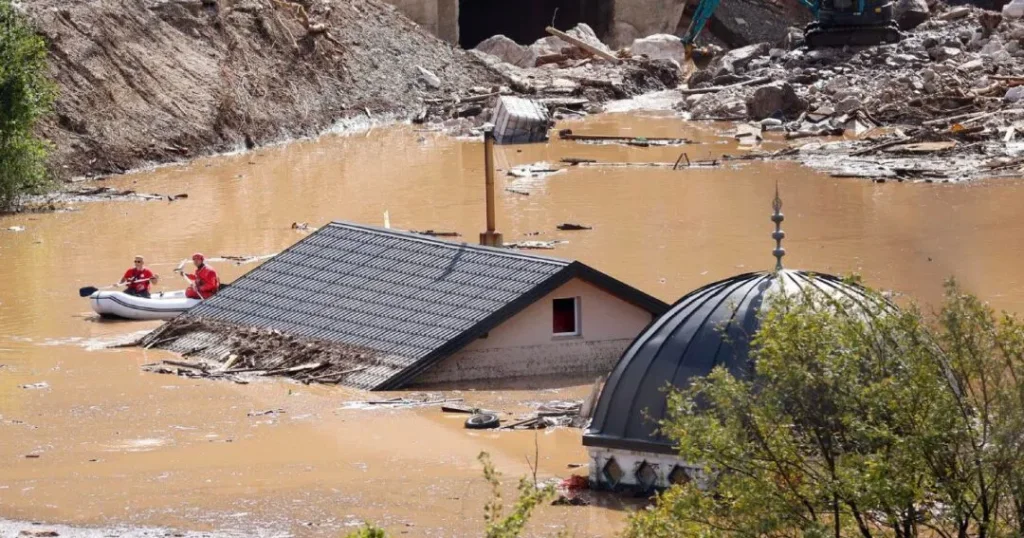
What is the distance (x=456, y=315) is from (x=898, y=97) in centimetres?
2977

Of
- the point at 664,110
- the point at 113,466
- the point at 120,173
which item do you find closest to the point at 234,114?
the point at 120,173

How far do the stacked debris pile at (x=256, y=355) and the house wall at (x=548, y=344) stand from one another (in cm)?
98

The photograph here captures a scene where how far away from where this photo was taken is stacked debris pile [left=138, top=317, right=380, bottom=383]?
18.8 m

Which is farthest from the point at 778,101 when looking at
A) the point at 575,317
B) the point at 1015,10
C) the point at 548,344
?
the point at 548,344

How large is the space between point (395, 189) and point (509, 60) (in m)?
21.9

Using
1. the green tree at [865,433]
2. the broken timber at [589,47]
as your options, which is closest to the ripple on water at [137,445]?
the green tree at [865,433]

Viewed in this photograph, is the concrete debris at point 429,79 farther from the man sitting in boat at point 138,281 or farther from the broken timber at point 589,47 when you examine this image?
the man sitting in boat at point 138,281

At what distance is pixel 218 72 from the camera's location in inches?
1769

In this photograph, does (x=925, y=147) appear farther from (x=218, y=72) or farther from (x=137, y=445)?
(x=137, y=445)

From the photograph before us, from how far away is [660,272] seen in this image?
25578 millimetres

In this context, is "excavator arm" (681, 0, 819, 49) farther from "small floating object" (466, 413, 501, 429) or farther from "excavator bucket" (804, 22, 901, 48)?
"small floating object" (466, 413, 501, 429)

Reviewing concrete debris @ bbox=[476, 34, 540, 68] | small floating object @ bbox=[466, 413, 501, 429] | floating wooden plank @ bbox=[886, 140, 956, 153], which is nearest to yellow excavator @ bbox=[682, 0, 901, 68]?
concrete debris @ bbox=[476, 34, 540, 68]

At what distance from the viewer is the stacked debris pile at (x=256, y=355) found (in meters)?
18.8

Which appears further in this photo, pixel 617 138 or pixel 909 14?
pixel 909 14
